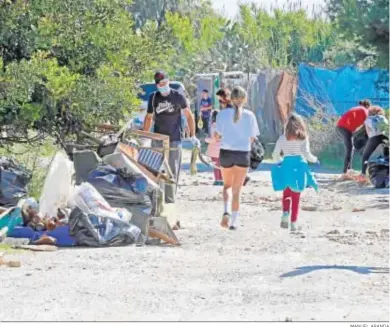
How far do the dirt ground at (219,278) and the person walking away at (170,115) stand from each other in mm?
993

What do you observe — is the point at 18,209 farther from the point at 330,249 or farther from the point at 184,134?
the point at 184,134

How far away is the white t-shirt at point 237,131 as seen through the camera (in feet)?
42.3

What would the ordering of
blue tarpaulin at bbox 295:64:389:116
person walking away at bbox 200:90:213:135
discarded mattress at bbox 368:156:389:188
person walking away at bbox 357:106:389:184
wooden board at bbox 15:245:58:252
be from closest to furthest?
wooden board at bbox 15:245:58:252
discarded mattress at bbox 368:156:389:188
person walking away at bbox 357:106:389:184
blue tarpaulin at bbox 295:64:389:116
person walking away at bbox 200:90:213:135

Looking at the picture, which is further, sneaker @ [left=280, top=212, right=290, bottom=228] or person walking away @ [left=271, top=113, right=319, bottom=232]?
sneaker @ [left=280, top=212, right=290, bottom=228]

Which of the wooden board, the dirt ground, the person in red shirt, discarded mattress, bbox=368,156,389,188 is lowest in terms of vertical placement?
the wooden board

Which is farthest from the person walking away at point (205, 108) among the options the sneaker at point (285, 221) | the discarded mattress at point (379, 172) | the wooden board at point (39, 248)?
the wooden board at point (39, 248)

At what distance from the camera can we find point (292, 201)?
13.1 m

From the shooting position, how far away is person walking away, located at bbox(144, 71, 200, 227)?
14703 millimetres

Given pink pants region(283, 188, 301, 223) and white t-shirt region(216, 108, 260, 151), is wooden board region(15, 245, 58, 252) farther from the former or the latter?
pink pants region(283, 188, 301, 223)

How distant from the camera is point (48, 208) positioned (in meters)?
11.9

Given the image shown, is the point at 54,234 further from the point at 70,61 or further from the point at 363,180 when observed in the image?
the point at 363,180

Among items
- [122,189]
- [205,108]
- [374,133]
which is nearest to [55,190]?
[122,189]

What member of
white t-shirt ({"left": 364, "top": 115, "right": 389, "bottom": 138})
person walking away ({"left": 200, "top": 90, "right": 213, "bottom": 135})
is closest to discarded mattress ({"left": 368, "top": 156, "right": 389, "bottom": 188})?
white t-shirt ({"left": 364, "top": 115, "right": 389, "bottom": 138})

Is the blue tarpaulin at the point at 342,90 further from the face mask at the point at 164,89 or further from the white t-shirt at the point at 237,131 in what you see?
the white t-shirt at the point at 237,131
